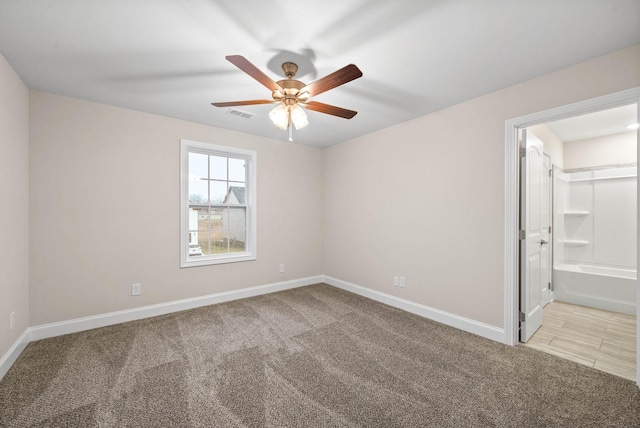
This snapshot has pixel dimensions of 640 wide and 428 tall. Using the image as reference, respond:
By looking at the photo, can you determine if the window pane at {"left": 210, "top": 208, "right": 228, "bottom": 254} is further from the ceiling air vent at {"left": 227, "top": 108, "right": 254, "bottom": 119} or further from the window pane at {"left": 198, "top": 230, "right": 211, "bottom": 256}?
the ceiling air vent at {"left": 227, "top": 108, "right": 254, "bottom": 119}

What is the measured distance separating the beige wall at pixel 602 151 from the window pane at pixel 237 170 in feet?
17.1

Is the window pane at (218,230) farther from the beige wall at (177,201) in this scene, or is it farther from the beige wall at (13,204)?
the beige wall at (13,204)

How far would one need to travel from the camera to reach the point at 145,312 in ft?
10.7

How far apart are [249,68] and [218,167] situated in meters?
2.51

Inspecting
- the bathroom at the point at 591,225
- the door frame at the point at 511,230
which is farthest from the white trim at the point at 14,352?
the bathroom at the point at 591,225

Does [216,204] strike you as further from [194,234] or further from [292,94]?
[292,94]

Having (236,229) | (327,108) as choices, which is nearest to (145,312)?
(236,229)

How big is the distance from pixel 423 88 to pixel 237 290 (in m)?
3.53

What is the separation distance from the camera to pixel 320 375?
211 centimetres

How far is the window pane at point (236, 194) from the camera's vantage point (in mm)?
4074

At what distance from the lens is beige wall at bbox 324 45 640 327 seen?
94.3 inches

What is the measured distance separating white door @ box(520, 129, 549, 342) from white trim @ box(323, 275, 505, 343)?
0.27 m

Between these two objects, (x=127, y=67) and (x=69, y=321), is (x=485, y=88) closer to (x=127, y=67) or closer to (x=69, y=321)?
(x=127, y=67)

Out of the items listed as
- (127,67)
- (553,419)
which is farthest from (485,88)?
(127,67)
